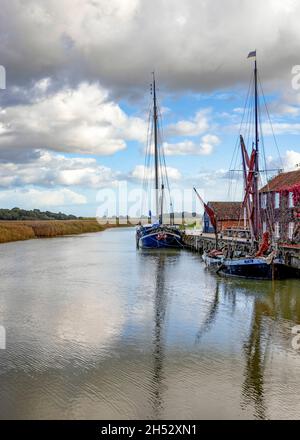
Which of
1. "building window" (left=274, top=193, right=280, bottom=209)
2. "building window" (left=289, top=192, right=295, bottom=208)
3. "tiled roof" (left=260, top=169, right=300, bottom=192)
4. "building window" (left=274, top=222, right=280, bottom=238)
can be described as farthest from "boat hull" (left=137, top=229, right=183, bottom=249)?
"building window" (left=289, top=192, right=295, bottom=208)

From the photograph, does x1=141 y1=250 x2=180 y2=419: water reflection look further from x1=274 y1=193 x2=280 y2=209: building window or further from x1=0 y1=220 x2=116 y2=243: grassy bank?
x1=0 y1=220 x2=116 y2=243: grassy bank

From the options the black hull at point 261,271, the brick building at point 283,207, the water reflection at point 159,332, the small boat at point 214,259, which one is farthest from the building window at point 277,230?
the black hull at point 261,271

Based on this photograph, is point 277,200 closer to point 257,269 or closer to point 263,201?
point 263,201

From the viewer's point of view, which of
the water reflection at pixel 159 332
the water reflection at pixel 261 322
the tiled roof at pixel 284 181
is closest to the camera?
the water reflection at pixel 159 332

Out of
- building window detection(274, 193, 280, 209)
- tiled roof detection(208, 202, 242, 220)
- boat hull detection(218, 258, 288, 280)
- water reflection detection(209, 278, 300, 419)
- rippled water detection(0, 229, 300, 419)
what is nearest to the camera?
rippled water detection(0, 229, 300, 419)

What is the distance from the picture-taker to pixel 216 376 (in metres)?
14.0

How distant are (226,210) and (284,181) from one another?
21.7 meters

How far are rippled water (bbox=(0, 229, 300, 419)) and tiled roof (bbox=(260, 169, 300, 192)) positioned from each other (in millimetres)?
14735

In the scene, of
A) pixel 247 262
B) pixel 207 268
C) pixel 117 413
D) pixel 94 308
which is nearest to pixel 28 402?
pixel 117 413

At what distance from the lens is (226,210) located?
67.1 m

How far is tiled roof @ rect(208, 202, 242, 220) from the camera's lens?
66125 mm

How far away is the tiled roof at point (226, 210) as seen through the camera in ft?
217

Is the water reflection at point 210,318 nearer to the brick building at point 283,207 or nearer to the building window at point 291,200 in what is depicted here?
the brick building at point 283,207

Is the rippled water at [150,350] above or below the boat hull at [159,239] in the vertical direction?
below
